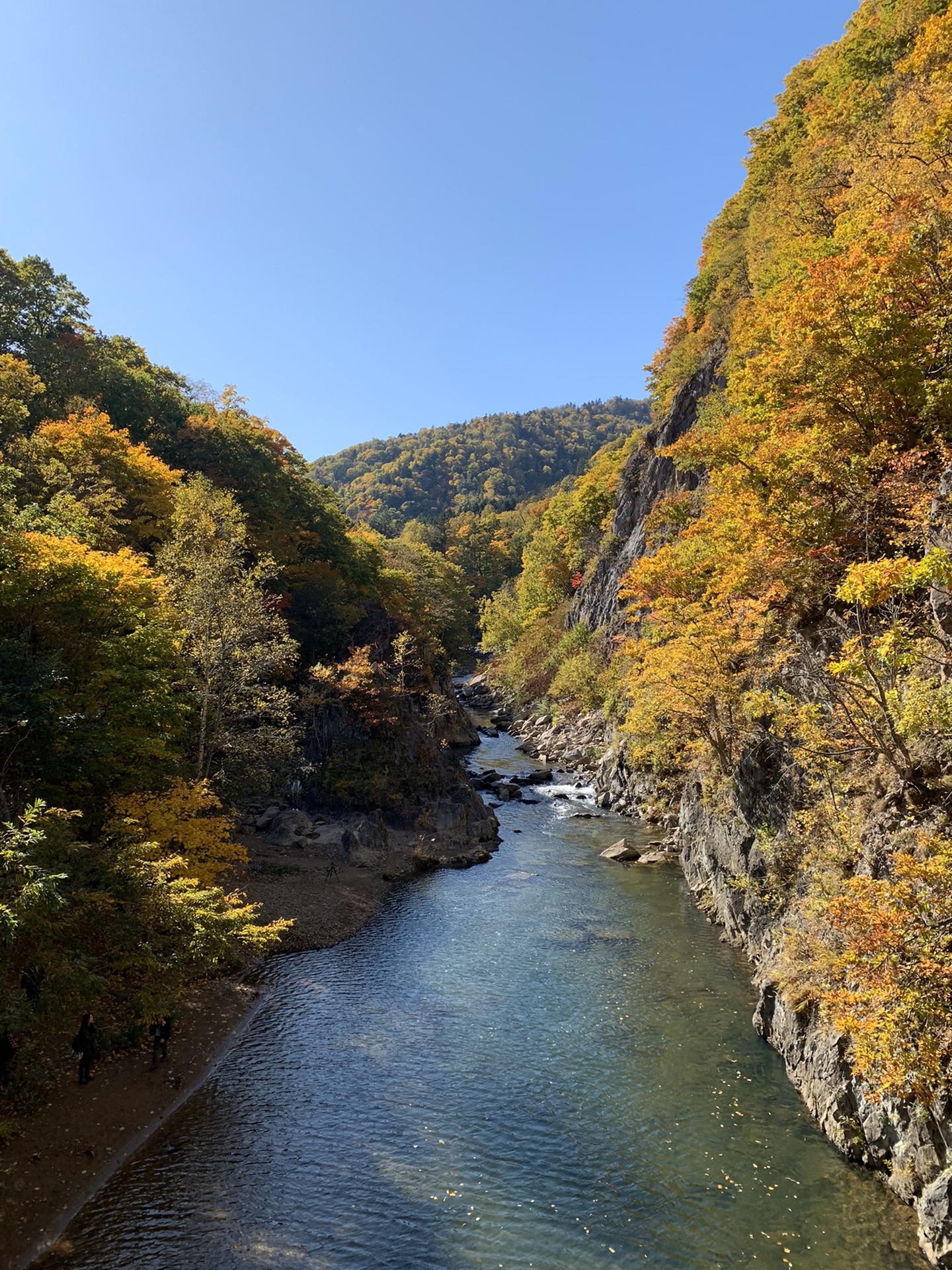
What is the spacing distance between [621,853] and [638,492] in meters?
38.8

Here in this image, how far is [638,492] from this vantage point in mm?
61594

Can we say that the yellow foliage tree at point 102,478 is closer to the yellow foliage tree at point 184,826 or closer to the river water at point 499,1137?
the yellow foliage tree at point 184,826

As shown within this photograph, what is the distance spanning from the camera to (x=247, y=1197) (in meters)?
12.9

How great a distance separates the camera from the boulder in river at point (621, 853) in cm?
3253

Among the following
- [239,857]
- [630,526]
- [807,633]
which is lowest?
[239,857]

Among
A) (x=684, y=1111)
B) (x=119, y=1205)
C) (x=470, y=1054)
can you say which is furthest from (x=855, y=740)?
(x=119, y=1205)

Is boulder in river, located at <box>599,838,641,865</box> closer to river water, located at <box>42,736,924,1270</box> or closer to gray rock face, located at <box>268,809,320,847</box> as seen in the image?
river water, located at <box>42,736,924,1270</box>

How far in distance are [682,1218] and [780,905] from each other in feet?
31.1

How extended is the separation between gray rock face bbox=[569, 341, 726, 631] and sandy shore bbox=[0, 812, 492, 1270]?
4232 cm

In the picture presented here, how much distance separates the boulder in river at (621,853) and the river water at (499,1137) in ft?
28.0

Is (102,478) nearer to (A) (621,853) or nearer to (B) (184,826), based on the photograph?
(B) (184,826)

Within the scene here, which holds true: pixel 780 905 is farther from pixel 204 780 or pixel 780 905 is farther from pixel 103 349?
pixel 103 349

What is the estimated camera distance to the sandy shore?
12164 millimetres

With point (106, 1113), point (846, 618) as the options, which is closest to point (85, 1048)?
point (106, 1113)
